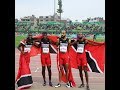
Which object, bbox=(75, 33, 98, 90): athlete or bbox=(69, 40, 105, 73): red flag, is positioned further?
bbox=(69, 40, 105, 73): red flag

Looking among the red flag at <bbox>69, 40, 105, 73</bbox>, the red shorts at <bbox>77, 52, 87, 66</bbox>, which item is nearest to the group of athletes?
the red shorts at <bbox>77, 52, 87, 66</bbox>

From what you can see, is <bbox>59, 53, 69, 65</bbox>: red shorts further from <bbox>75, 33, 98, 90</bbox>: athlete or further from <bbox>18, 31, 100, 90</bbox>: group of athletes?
<bbox>75, 33, 98, 90</bbox>: athlete

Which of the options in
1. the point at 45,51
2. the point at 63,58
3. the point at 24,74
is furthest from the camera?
the point at 45,51

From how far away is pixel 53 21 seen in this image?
19.7 feet

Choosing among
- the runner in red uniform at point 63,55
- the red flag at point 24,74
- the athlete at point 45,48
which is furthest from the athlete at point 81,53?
the red flag at point 24,74

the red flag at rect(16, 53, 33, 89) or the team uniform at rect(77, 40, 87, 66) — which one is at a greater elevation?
the team uniform at rect(77, 40, 87, 66)

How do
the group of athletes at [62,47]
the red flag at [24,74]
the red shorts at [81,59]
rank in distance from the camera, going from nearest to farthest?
the red flag at [24,74], the group of athletes at [62,47], the red shorts at [81,59]

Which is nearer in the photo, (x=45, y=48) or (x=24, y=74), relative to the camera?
(x=24, y=74)

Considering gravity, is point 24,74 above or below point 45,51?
below

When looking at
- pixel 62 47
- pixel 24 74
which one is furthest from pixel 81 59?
pixel 24 74

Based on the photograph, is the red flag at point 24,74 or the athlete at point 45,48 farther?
the athlete at point 45,48

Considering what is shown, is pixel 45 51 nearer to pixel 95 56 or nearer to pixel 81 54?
pixel 81 54

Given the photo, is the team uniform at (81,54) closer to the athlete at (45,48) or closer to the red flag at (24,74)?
the athlete at (45,48)
